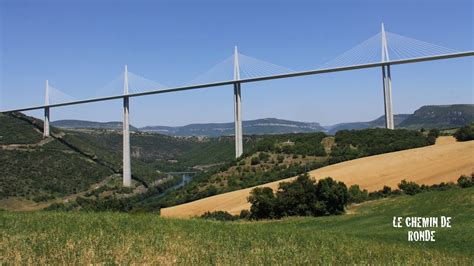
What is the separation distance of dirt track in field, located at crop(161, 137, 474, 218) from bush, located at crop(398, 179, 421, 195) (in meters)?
2.14

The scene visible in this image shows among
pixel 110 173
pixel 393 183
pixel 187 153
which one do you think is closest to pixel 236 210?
pixel 393 183

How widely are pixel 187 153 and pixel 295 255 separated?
157829 mm

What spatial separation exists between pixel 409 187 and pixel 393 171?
1078 cm

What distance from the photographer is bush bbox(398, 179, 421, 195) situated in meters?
38.2

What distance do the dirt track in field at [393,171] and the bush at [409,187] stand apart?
214 cm

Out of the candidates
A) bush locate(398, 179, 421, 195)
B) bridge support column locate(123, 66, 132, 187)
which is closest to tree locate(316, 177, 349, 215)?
bush locate(398, 179, 421, 195)

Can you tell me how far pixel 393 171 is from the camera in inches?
1981

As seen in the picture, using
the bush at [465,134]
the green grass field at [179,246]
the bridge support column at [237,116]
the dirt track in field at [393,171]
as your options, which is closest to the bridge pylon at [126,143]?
the bridge support column at [237,116]

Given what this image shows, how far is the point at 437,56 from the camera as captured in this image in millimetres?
72625

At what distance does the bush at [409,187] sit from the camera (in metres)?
38.2

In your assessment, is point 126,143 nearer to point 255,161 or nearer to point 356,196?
point 255,161

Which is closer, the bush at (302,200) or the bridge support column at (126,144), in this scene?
the bush at (302,200)

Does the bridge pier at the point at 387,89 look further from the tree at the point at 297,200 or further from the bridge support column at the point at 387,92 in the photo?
the tree at the point at 297,200

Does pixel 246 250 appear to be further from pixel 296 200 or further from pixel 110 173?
pixel 110 173
